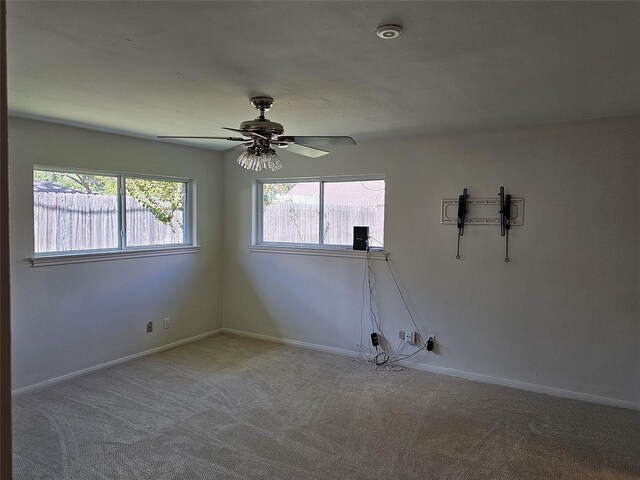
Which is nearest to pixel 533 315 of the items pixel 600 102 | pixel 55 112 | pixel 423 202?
pixel 423 202

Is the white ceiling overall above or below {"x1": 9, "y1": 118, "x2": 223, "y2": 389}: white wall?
above

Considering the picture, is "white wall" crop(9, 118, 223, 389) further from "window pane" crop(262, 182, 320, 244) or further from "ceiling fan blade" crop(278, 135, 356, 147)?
"ceiling fan blade" crop(278, 135, 356, 147)

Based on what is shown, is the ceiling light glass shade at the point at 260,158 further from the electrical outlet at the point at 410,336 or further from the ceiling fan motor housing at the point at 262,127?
the electrical outlet at the point at 410,336

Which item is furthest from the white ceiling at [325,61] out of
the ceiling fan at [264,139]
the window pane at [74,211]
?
the window pane at [74,211]

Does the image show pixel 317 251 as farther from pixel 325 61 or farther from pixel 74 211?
pixel 325 61

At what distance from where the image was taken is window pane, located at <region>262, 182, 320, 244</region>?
16.3 ft

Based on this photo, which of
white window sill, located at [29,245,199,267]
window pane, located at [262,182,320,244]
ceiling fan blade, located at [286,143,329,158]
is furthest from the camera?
window pane, located at [262,182,320,244]

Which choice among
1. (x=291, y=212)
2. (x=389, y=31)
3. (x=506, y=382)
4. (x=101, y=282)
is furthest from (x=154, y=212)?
(x=506, y=382)

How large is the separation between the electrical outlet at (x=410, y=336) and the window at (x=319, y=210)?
90 cm

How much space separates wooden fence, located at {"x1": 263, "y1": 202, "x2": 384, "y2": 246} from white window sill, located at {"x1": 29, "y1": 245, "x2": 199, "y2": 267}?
950 millimetres

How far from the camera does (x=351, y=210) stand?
4.73 metres

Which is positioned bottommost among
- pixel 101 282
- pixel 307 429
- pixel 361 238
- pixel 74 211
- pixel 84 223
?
pixel 307 429

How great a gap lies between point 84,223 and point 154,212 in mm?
788

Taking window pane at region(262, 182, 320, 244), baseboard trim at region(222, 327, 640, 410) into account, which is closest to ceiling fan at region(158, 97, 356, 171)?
window pane at region(262, 182, 320, 244)
